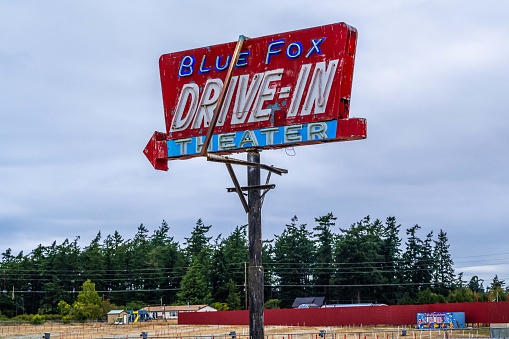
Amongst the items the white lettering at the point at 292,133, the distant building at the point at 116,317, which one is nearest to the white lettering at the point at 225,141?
the white lettering at the point at 292,133

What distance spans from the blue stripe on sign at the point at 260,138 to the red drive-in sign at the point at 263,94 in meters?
0.02

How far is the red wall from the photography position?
85.1 meters

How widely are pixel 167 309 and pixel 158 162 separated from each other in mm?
114959

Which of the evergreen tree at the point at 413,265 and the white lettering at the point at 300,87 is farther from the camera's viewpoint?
the evergreen tree at the point at 413,265

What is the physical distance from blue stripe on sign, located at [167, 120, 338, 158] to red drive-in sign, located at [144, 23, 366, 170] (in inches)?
0.8

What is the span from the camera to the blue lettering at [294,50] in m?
16.6

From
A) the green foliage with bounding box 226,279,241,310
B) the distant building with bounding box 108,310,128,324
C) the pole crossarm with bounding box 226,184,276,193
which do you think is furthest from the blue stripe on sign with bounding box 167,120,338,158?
the green foliage with bounding box 226,279,241,310

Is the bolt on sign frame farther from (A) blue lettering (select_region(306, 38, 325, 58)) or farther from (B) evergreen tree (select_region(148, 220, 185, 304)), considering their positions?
(B) evergreen tree (select_region(148, 220, 185, 304))

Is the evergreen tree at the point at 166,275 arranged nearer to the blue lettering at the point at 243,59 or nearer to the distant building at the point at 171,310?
the distant building at the point at 171,310

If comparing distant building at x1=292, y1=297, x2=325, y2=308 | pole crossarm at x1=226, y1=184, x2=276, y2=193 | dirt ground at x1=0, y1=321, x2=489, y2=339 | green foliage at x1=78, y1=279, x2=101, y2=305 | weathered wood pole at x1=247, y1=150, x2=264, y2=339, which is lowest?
dirt ground at x1=0, y1=321, x2=489, y2=339

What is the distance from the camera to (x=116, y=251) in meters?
184

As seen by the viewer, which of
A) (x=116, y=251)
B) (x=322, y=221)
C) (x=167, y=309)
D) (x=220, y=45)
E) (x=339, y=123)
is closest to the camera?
(x=339, y=123)

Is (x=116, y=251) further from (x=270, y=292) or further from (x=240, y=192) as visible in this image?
(x=240, y=192)

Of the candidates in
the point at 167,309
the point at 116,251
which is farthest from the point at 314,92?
the point at 116,251
